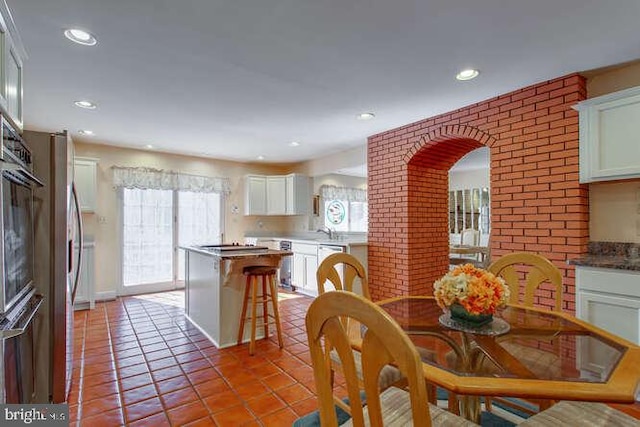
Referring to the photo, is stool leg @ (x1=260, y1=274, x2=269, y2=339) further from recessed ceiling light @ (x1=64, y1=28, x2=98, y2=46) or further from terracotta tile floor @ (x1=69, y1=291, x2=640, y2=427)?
recessed ceiling light @ (x1=64, y1=28, x2=98, y2=46)

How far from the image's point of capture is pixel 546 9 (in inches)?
67.2

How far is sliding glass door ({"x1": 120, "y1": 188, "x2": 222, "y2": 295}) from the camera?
5.04m

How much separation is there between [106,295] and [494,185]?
17.4ft

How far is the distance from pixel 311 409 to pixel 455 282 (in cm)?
132

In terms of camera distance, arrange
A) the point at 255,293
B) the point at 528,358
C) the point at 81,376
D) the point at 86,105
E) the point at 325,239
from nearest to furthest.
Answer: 1. the point at 528,358
2. the point at 81,376
3. the point at 255,293
4. the point at 86,105
5. the point at 325,239

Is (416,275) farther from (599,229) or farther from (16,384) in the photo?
(16,384)

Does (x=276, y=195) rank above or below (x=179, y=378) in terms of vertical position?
above

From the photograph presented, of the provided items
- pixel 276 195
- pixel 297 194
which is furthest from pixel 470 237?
pixel 276 195

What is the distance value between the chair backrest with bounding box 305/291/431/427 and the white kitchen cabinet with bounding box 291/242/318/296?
383 centimetres

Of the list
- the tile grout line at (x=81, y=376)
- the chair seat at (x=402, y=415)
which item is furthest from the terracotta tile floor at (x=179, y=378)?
the chair seat at (x=402, y=415)

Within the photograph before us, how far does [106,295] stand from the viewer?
15.6ft

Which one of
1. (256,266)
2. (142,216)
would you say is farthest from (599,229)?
(142,216)

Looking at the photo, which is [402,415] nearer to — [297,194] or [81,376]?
[81,376]

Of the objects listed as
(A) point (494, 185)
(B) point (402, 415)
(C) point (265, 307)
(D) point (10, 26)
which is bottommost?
(C) point (265, 307)
